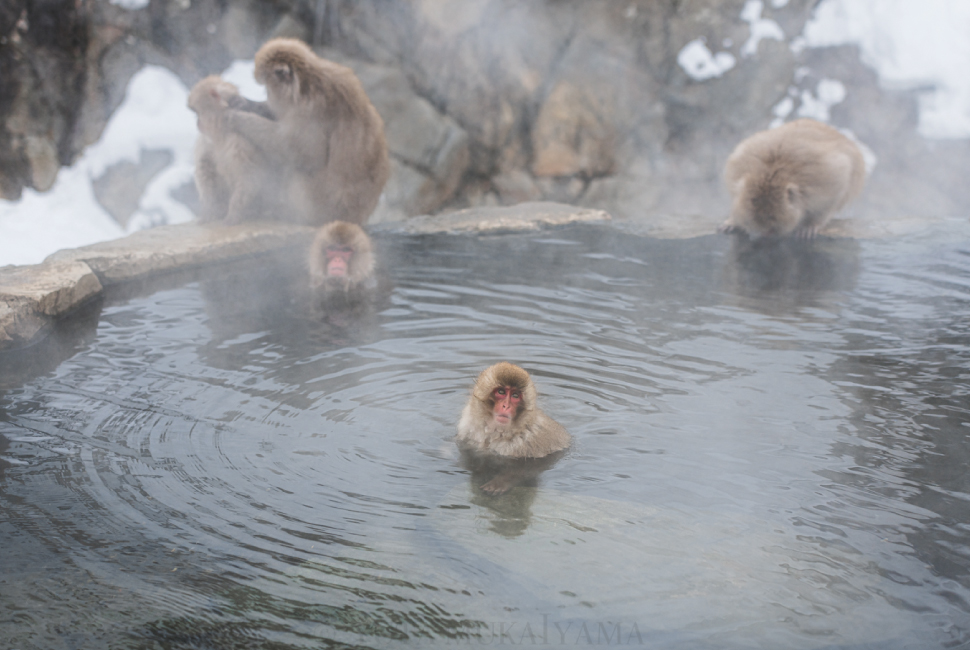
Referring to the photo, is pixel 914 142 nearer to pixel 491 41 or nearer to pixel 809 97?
pixel 809 97

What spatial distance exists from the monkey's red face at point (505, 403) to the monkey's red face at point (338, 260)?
2214 millimetres

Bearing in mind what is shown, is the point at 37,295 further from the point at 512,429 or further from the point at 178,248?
the point at 512,429

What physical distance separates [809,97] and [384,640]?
11082 mm

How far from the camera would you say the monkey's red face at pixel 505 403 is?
2299mm

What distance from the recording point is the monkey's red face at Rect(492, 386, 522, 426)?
2299mm

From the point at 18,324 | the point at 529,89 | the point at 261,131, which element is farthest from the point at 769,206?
the point at 529,89

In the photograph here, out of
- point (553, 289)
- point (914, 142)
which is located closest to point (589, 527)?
point (553, 289)

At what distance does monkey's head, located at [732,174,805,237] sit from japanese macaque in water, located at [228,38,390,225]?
2731 mm

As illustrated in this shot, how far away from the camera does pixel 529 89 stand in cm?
1079

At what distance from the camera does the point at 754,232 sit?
5.66m

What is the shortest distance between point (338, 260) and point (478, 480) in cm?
242

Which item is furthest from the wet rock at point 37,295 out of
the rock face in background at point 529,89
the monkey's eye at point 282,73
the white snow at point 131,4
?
the white snow at point 131,4

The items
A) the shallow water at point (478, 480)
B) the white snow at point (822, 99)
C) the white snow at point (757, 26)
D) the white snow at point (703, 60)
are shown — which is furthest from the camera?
the white snow at point (703, 60)

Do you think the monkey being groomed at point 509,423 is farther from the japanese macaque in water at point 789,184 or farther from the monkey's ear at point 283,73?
the japanese macaque in water at point 789,184
